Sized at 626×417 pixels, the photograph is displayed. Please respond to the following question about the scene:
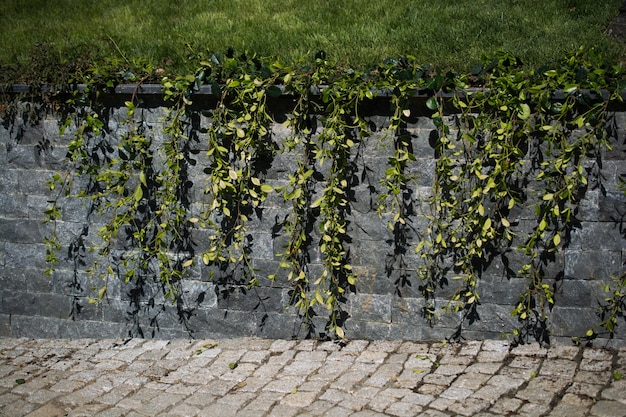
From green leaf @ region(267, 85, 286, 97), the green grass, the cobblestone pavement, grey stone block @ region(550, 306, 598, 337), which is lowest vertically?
the cobblestone pavement

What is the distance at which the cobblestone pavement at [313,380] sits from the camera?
471 cm

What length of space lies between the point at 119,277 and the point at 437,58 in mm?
3168

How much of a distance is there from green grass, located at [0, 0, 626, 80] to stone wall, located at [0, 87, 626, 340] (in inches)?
30.5

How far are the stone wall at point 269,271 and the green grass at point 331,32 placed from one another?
0.78 meters

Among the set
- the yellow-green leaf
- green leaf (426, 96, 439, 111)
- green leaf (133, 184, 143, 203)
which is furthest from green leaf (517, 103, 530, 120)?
green leaf (133, 184, 143, 203)

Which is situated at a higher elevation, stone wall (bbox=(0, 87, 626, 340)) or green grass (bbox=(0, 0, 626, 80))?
green grass (bbox=(0, 0, 626, 80))

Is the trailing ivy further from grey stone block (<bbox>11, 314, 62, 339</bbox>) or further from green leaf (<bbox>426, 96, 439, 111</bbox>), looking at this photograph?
grey stone block (<bbox>11, 314, 62, 339</bbox>)

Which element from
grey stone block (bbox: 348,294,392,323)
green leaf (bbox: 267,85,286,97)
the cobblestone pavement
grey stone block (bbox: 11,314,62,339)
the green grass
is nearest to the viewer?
the cobblestone pavement

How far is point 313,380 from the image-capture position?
204 inches

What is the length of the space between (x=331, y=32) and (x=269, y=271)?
91.4 inches

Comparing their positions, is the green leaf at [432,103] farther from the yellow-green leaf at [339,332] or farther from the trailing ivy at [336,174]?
the yellow-green leaf at [339,332]

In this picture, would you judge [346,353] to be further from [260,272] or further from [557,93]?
[557,93]

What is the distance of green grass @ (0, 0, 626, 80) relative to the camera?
6.05 metres

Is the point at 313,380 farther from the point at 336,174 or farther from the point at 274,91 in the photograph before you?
the point at 274,91
